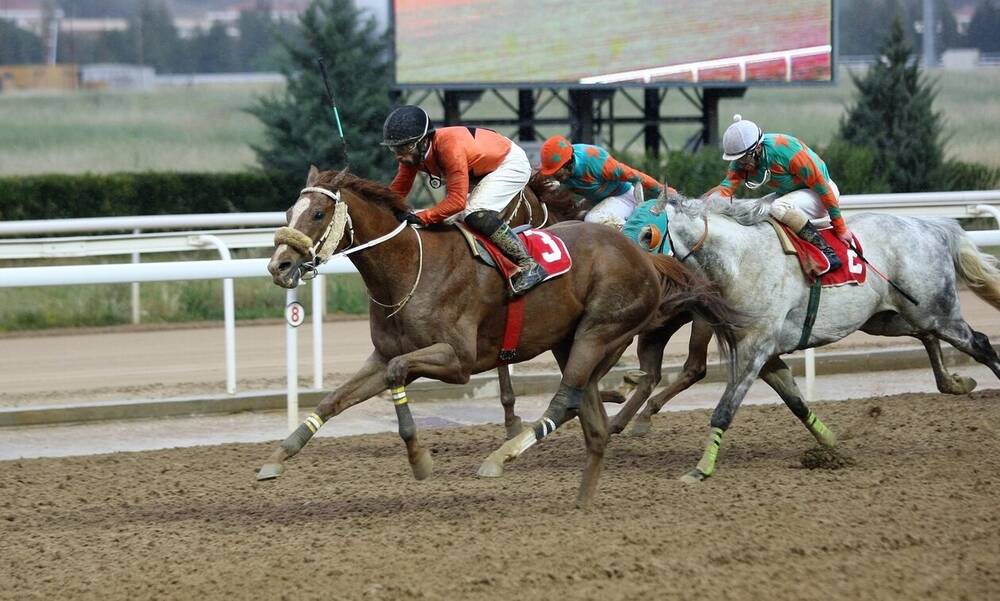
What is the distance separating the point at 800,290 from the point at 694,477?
1.00m

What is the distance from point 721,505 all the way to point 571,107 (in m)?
10.4

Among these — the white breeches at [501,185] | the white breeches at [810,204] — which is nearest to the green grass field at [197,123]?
the white breeches at [810,204]

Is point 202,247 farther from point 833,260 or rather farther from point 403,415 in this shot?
point 833,260

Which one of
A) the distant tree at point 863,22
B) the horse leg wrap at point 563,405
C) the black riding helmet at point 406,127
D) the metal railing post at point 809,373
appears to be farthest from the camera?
the distant tree at point 863,22

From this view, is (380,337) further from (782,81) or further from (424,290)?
(782,81)

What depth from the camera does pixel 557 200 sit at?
697cm

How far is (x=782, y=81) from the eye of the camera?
14.2 metres

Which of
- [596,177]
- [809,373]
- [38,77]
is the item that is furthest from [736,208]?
[38,77]

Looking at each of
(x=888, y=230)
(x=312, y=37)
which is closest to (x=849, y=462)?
(x=888, y=230)

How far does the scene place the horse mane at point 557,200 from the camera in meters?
6.92

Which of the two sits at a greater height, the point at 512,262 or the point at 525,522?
the point at 512,262

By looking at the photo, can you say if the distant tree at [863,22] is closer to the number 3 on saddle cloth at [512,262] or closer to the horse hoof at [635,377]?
the horse hoof at [635,377]

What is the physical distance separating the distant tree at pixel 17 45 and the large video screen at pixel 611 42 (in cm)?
2178

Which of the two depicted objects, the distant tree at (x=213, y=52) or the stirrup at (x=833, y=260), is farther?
the distant tree at (x=213, y=52)
